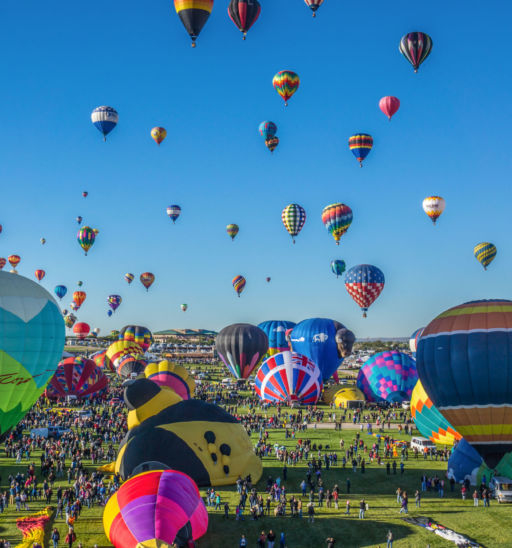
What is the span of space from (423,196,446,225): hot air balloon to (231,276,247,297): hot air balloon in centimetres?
3003

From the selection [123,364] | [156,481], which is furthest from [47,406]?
[156,481]

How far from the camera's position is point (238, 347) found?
39.5 meters

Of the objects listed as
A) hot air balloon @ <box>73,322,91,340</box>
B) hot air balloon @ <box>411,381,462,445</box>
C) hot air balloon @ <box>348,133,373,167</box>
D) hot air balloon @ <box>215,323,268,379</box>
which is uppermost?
hot air balloon @ <box>348,133,373,167</box>

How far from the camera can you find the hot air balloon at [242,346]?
3944cm

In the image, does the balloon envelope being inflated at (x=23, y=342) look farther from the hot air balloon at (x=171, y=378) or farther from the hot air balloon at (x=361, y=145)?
the hot air balloon at (x=361, y=145)

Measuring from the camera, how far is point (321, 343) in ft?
132

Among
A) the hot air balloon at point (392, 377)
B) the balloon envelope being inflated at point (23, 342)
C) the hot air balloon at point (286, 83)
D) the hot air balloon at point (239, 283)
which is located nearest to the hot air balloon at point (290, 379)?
the hot air balloon at point (392, 377)

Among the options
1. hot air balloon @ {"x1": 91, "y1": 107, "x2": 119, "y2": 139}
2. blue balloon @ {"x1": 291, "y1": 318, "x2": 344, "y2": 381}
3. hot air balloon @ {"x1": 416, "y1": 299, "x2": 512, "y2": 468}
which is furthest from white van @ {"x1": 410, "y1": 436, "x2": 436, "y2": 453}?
hot air balloon @ {"x1": 91, "y1": 107, "x2": 119, "y2": 139}

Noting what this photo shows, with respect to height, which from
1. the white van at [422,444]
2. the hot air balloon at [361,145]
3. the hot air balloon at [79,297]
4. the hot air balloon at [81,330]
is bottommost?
the white van at [422,444]

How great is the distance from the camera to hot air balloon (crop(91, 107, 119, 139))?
3394 centimetres

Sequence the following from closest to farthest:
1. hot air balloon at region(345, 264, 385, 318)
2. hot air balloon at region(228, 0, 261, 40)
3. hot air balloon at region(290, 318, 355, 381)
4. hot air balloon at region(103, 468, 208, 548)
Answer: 1. hot air balloon at region(103, 468, 208, 548)
2. hot air balloon at region(228, 0, 261, 40)
3. hot air balloon at region(345, 264, 385, 318)
4. hot air balloon at region(290, 318, 355, 381)

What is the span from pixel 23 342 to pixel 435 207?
2868cm

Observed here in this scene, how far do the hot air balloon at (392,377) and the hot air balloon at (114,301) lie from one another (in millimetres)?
42112

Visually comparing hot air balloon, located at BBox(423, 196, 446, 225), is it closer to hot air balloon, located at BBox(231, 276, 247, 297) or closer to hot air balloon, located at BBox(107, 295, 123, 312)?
hot air balloon, located at BBox(231, 276, 247, 297)
